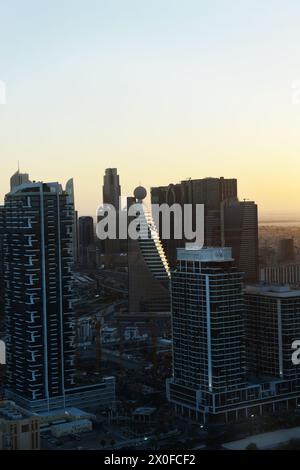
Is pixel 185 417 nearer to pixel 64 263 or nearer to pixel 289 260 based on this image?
pixel 64 263

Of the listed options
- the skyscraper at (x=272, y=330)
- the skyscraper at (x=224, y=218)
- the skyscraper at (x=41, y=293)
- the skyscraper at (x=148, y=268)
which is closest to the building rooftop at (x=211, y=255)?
the skyscraper at (x=272, y=330)

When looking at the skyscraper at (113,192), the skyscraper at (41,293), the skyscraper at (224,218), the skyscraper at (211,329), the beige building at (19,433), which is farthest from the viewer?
the skyscraper at (113,192)

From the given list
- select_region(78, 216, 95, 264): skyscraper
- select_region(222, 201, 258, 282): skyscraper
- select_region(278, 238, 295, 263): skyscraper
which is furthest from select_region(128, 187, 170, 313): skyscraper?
select_region(278, 238, 295, 263): skyscraper

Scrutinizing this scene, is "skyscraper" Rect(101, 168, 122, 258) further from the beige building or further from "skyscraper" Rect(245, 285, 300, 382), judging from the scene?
the beige building

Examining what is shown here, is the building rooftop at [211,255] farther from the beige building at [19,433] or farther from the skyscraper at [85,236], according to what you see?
the skyscraper at [85,236]

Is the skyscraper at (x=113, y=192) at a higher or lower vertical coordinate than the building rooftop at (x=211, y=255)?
higher

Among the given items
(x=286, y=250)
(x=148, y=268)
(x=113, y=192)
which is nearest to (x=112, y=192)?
(x=113, y=192)

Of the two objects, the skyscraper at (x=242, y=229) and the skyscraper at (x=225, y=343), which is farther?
the skyscraper at (x=242, y=229)
